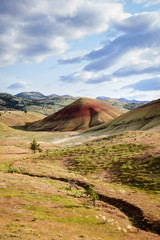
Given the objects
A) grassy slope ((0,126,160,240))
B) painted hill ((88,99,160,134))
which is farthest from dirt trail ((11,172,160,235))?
painted hill ((88,99,160,134))

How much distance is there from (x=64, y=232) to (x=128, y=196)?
13721 millimetres

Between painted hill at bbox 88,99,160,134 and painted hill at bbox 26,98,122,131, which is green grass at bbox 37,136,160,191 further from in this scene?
painted hill at bbox 26,98,122,131

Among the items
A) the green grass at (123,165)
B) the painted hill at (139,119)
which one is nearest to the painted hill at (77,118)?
the painted hill at (139,119)

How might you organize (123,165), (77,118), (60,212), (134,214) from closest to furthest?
(60,212), (134,214), (123,165), (77,118)

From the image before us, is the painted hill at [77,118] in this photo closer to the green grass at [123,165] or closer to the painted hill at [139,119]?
the painted hill at [139,119]

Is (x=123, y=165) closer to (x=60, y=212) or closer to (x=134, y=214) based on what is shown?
(x=134, y=214)

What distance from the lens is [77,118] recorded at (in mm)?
178125

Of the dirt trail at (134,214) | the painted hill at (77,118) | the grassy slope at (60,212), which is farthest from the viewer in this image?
the painted hill at (77,118)

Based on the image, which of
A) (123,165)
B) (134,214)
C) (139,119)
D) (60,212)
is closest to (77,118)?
(139,119)

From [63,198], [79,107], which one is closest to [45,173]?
[63,198]

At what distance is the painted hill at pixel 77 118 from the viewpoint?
165 m

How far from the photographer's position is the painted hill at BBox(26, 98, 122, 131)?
6496 inches

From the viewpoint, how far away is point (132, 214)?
913 inches

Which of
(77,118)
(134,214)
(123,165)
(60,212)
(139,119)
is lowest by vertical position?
(134,214)
